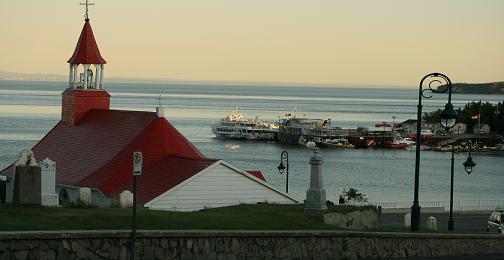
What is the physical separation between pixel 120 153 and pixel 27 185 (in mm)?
20133

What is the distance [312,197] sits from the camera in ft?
91.8

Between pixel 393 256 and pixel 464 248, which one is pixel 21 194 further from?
pixel 464 248

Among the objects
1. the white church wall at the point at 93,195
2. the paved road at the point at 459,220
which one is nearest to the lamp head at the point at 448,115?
the white church wall at the point at 93,195

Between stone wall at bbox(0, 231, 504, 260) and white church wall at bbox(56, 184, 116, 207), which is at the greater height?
stone wall at bbox(0, 231, 504, 260)

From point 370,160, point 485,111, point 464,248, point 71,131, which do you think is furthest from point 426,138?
point 464,248

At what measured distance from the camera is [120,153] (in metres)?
42.3

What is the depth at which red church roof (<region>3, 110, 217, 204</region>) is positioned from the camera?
3834 cm

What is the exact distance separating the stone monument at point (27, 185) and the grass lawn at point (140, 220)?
1.25 ft

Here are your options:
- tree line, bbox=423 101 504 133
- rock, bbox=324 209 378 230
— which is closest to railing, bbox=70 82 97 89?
rock, bbox=324 209 378 230

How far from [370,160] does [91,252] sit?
104 m

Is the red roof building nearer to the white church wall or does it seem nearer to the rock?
the white church wall

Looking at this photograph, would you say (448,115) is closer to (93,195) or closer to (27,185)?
(27,185)

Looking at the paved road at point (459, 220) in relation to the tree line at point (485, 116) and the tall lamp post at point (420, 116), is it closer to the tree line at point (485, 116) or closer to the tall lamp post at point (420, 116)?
the tall lamp post at point (420, 116)

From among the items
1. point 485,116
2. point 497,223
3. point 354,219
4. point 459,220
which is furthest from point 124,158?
point 485,116
